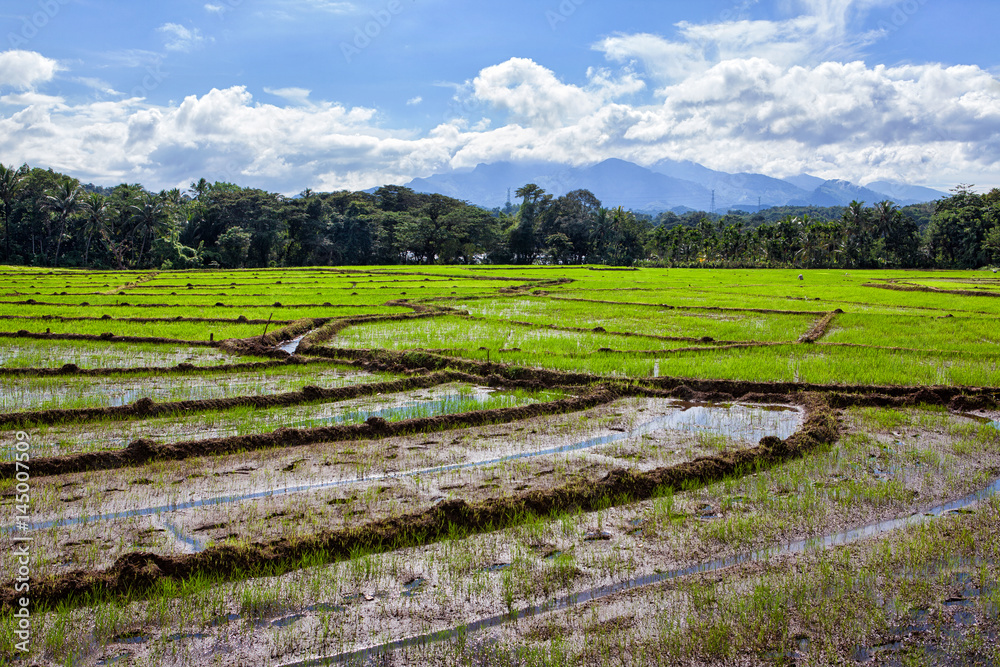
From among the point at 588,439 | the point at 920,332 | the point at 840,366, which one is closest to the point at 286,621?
the point at 588,439

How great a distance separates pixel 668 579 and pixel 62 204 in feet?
168

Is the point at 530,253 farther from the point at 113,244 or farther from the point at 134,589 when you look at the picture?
the point at 134,589

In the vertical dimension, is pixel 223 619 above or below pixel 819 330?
below

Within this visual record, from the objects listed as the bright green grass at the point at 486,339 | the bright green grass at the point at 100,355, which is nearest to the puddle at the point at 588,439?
the bright green grass at the point at 486,339

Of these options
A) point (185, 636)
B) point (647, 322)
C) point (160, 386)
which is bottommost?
point (185, 636)

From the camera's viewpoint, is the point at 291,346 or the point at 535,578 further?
the point at 291,346

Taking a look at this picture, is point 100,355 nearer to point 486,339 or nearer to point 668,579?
point 486,339

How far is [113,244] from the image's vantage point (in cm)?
4403

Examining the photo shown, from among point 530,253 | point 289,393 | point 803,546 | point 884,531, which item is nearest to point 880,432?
point 884,531

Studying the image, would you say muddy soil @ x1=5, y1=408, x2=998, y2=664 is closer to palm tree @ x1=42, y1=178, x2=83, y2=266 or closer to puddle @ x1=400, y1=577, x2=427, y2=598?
puddle @ x1=400, y1=577, x2=427, y2=598

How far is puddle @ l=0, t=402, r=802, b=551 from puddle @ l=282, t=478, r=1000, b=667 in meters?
1.59

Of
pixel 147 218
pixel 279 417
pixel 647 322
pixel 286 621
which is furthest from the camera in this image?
pixel 147 218

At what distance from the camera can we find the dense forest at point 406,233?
44.4 m

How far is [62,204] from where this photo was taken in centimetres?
4281
